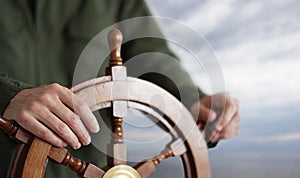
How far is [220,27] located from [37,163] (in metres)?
1.06

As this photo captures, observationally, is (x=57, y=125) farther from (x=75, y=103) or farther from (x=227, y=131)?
(x=227, y=131)

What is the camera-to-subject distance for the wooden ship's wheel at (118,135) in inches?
30.2

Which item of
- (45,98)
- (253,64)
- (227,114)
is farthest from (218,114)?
(253,64)

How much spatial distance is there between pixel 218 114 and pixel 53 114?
32cm

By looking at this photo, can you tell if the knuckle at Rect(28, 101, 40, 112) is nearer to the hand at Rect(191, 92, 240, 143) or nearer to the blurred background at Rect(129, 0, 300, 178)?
the hand at Rect(191, 92, 240, 143)

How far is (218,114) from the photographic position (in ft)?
3.15

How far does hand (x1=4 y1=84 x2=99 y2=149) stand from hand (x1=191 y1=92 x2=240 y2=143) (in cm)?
23

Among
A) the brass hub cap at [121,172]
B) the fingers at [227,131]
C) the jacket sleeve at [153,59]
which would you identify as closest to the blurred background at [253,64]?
the jacket sleeve at [153,59]

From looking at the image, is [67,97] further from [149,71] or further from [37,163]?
[149,71]

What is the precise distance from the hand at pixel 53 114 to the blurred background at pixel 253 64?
0.90 m

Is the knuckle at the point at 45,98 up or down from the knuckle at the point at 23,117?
up

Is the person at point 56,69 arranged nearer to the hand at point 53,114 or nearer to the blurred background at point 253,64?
the hand at point 53,114

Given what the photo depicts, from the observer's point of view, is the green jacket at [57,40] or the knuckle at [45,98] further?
the green jacket at [57,40]

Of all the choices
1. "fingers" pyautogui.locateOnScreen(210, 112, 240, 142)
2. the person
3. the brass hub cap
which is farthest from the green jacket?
the brass hub cap
